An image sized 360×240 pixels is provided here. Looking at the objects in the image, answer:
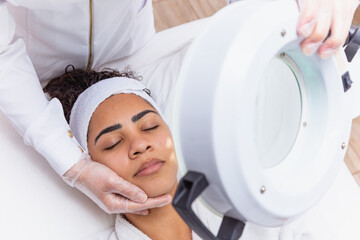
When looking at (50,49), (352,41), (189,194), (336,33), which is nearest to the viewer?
(189,194)

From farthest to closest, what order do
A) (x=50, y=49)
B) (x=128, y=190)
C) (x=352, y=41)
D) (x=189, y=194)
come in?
(x=50, y=49)
(x=128, y=190)
(x=352, y=41)
(x=189, y=194)

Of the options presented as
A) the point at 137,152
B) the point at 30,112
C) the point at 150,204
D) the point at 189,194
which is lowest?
the point at 150,204

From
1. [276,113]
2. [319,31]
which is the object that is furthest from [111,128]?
[319,31]

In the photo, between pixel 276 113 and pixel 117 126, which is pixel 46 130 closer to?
pixel 117 126

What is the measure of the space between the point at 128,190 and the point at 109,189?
0.20 ft

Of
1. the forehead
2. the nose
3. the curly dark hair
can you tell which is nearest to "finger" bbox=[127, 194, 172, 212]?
the nose

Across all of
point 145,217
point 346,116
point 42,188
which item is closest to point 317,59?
point 346,116

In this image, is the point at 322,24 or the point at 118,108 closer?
the point at 322,24

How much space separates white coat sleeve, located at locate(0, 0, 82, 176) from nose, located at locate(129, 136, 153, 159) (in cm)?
16

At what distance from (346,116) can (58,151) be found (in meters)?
0.74

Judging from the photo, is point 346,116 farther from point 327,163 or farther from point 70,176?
point 70,176

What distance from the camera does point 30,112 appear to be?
1.25m

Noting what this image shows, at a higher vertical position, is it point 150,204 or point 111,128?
point 111,128

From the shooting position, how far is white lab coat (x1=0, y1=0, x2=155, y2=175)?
1.24m
